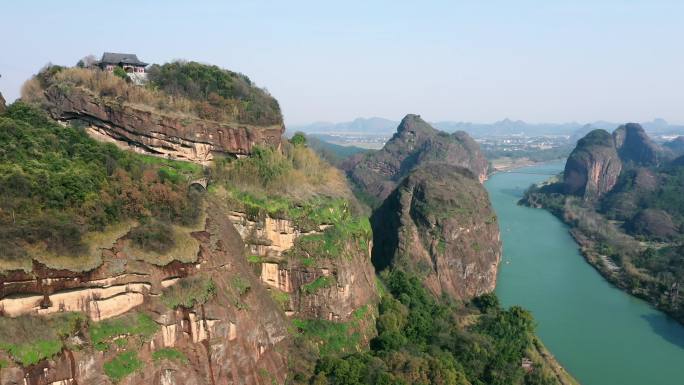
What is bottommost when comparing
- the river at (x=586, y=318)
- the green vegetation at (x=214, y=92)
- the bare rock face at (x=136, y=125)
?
the river at (x=586, y=318)

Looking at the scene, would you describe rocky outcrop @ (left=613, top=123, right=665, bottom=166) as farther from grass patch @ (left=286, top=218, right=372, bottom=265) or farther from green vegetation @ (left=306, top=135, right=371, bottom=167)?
grass patch @ (left=286, top=218, right=372, bottom=265)

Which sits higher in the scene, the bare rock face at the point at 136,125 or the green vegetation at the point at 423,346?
the bare rock face at the point at 136,125

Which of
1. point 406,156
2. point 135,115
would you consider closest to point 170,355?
point 135,115

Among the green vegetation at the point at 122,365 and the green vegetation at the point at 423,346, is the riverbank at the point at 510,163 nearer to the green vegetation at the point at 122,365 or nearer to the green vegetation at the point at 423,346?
the green vegetation at the point at 423,346

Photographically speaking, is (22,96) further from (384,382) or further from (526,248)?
(526,248)

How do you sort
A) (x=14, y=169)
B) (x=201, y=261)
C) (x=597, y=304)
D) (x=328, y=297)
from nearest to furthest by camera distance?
(x=14, y=169) < (x=201, y=261) < (x=328, y=297) < (x=597, y=304)

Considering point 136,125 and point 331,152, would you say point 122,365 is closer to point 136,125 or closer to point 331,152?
point 136,125

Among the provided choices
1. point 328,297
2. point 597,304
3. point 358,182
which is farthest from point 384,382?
point 358,182

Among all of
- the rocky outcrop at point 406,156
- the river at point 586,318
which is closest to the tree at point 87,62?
the river at point 586,318
